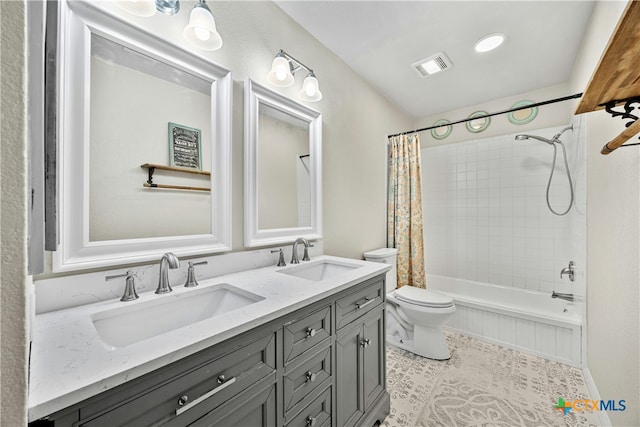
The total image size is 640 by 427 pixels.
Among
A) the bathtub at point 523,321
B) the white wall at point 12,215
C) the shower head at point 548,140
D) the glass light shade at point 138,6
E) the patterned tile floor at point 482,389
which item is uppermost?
the glass light shade at point 138,6

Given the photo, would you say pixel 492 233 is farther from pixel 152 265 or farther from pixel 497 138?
pixel 152 265

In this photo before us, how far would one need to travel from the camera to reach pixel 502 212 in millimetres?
2801

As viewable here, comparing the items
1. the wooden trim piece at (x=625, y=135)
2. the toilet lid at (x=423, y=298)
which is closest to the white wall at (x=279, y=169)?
the toilet lid at (x=423, y=298)

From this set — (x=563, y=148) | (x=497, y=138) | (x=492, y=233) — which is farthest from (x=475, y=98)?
(x=492, y=233)

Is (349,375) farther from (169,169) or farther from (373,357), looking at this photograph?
(169,169)

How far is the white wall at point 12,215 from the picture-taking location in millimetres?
284

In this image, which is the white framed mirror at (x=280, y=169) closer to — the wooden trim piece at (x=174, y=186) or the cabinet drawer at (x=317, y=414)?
the wooden trim piece at (x=174, y=186)

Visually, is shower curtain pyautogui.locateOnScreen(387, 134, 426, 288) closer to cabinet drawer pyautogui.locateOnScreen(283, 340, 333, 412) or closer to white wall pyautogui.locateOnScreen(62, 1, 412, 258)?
white wall pyautogui.locateOnScreen(62, 1, 412, 258)

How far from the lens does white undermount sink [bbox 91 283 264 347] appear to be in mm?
864

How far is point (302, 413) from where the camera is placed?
99 centimetres

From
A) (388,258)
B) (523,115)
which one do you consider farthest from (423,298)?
(523,115)

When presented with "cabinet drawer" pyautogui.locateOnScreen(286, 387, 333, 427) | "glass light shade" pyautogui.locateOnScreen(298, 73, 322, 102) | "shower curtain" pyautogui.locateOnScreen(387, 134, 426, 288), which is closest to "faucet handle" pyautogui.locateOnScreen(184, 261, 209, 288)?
"cabinet drawer" pyautogui.locateOnScreen(286, 387, 333, 427)

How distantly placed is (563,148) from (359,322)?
2.77m

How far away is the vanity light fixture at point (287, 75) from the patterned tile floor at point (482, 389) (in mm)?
2088
